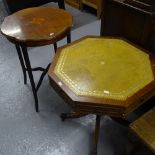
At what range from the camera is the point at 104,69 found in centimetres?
109

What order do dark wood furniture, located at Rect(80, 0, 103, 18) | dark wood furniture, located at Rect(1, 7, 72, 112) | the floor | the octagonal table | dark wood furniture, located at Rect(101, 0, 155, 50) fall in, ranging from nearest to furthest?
the octagonal table, dark wood furniture, located at Rect(101, 0, 155, 50), dark wood furniture, located at Rect(1, 7, 72, 112), the floor, dark wood furniture, located at Rect(80, 0, 103, 18)

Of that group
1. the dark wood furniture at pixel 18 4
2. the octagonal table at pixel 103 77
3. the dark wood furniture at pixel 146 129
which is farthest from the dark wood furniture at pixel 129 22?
the dark wood furniture at pixel 18 4

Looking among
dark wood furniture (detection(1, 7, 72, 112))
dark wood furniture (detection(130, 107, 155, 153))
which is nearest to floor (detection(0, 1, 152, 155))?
dark wood furniture (detection(130, 107, 155, 153))

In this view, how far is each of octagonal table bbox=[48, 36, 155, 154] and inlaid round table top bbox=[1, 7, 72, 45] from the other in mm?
223

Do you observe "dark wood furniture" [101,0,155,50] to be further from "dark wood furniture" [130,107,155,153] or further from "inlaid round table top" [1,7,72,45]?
"dark wood furniture" [130,107,155,153]

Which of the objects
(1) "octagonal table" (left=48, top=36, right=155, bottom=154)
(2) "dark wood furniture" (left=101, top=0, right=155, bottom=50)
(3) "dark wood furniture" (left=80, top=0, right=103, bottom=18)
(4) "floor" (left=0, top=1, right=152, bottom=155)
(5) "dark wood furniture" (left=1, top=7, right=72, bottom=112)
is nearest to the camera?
(1) "octagonal table" (left=48, top=36, right=155, bottom=154)

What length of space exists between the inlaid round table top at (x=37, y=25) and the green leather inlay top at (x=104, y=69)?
23 cm

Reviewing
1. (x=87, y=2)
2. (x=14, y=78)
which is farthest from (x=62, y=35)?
(x=87, y=2)

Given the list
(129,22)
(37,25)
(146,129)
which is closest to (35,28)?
(37,25)

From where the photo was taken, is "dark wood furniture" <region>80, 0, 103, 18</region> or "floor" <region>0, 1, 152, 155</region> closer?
"floor" <region>0, 1, 152, 155</region>

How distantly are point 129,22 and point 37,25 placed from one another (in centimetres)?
63

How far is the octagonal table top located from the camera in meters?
0.96

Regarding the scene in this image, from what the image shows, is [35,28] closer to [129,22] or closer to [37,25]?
[37,25]

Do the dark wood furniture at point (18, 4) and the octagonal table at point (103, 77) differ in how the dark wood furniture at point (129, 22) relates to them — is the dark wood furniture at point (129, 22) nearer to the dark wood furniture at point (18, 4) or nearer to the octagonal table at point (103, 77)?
the octagonal table at point (103, 77)
